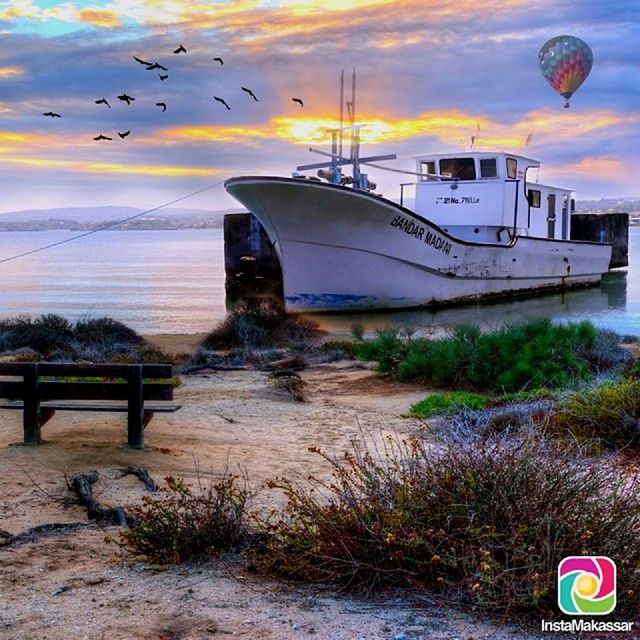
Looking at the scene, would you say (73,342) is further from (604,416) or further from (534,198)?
(534,198)

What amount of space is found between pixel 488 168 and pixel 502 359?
15809mm

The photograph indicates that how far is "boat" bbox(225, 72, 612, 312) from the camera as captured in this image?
22.0m

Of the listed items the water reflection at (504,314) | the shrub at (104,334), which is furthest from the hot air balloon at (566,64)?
the shrub at (104,334)

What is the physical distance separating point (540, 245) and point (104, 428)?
23.1 m

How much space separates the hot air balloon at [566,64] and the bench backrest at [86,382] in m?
23.5

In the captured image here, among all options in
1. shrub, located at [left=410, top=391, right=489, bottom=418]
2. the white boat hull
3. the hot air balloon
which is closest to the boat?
the white boat hull

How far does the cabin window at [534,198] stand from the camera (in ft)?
90.7

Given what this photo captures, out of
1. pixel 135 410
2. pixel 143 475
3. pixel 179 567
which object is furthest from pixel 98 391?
pixel 179 567

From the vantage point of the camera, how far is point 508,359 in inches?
426

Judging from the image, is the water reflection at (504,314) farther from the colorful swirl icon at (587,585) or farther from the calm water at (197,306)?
the colorful swirl icon at (587,585)

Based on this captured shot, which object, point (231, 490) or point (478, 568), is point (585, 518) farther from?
point (231, 490)

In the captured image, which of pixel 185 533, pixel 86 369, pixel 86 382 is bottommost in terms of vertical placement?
pixel 185 533

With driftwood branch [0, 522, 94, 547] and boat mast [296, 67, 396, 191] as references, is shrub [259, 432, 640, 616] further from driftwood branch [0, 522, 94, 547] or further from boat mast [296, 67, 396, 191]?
boat mast [296, 67, 396, 191]

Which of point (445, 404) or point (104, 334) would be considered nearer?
point (445, 404)
